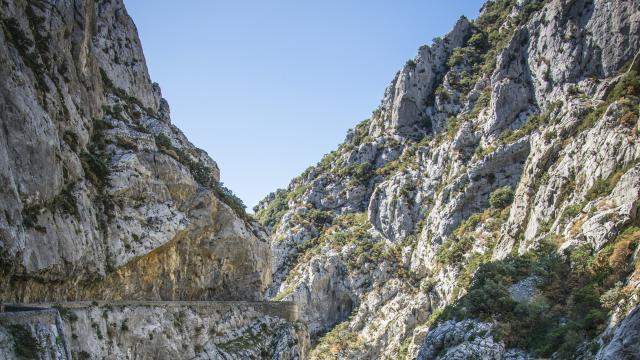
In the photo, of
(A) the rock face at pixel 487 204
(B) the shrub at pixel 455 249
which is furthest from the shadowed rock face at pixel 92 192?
(B) the shrub at pixel 455 249

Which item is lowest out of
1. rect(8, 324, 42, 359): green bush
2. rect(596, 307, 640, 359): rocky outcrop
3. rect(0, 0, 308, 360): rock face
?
rect(596, 307, 640, 359): rocky outcrop

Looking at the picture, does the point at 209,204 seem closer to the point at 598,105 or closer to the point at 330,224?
the point at 598,105

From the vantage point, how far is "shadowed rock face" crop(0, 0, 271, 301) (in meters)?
24.9

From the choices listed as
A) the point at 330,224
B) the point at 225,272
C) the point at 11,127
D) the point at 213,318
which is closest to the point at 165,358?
the point at 213,318

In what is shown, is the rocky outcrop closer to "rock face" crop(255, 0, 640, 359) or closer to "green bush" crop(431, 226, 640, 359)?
"rock face" crop(255, 0, 640, 359)

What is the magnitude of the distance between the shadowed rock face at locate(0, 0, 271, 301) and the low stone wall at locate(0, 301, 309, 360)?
1912mm

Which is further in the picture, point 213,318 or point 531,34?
point 531,34

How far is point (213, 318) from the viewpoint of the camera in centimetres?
4003

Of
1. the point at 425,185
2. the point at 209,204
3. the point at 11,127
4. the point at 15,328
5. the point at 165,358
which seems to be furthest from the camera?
the point at 425,185

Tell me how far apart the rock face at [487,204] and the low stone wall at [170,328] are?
535 inches

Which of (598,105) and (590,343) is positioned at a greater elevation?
(598,105)

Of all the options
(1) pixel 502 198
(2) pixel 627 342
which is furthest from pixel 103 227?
(1) pixel 502 198

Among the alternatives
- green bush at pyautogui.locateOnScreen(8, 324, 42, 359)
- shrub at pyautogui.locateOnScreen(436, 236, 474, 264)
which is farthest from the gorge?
shrub at pyautogui.locateOnScreen(436, 236, 474, 264)

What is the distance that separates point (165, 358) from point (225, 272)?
43.7ft
